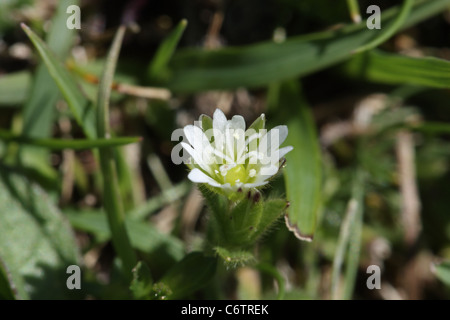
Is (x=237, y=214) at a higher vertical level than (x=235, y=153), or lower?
lower

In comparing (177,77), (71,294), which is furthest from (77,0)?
(71,294)

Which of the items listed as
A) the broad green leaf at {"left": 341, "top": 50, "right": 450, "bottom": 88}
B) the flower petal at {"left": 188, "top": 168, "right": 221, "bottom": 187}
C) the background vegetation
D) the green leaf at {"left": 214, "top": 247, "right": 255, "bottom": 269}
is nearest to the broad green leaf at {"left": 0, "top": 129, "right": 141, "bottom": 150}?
the background vegetation

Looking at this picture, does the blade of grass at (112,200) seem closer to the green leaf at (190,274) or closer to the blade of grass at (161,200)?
the green leaf at (190,274)

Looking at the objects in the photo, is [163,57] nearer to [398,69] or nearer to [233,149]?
[233,149]

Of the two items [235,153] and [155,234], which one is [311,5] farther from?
[155,234]

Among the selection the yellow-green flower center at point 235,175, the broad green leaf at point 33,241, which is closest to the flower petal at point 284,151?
the yellow-green flower center at point 235,175

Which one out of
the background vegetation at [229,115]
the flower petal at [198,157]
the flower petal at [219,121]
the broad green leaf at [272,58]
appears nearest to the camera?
the flower petal at [198,157]

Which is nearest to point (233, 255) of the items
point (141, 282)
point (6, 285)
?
point (141, 282)

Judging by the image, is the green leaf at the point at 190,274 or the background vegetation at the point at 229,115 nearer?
the green leaf at the point at 190,274
